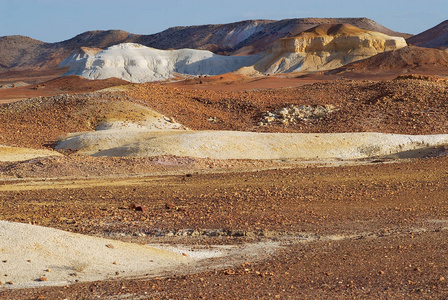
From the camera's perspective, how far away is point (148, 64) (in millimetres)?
94875

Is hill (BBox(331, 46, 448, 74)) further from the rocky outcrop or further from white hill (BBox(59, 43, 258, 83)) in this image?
white hill (BBox(59, 43, 258, 83))

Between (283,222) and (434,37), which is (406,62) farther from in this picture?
(283,222)

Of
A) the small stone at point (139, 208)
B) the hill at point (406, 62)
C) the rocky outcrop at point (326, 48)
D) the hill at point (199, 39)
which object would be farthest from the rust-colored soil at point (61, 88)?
the hill at point (199, 39)

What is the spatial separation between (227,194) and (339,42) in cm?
7313

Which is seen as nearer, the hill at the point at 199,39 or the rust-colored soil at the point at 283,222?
the rust-colored soil at the point at 283,222

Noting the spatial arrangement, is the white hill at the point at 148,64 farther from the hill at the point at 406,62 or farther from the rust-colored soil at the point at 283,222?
the rust-colored soil at the point at 283,222

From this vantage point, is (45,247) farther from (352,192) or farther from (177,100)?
(177,100)

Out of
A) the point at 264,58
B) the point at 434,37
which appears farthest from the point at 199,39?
the point at 264,58

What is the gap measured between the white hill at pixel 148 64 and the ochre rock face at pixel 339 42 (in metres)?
8.55

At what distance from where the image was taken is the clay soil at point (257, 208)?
864cm

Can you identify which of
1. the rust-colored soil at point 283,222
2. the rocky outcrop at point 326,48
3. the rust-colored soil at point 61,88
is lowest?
the rust-colored soil at point 283,222

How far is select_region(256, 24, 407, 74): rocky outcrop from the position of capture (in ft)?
283

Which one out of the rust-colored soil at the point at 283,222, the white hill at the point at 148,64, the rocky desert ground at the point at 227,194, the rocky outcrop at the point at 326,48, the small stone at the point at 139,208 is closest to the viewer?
the rust-colored soil at the point at 283,222

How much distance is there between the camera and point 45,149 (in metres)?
29.5
